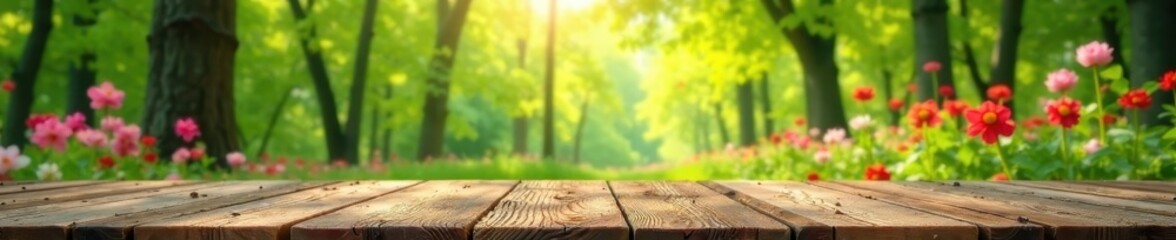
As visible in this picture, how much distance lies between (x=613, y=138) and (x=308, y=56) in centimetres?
4323

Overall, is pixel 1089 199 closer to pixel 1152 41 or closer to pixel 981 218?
pixel 981 218

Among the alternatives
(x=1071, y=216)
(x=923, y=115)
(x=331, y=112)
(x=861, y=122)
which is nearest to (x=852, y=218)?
(x=1071, y=216)

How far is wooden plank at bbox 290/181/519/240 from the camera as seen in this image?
58.1 inches

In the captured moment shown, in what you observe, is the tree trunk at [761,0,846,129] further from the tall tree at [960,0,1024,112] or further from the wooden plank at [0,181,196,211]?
the wooden plank at [0,181,196,211]

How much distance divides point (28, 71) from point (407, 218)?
28.1ft

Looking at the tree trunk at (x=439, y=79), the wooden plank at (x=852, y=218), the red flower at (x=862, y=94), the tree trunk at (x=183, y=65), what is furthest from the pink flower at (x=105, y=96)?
the tree trunk at (x=439, y=79)

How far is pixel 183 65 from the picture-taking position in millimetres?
6277

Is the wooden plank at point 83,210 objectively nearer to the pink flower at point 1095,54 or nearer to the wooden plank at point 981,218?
the wooden plank at point 981,218

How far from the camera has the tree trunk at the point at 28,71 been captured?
318 inches

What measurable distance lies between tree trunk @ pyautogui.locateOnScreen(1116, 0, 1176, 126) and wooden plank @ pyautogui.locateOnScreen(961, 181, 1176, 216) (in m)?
3.54

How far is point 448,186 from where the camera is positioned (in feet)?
9.45

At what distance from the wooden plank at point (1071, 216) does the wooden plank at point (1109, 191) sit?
28 cm

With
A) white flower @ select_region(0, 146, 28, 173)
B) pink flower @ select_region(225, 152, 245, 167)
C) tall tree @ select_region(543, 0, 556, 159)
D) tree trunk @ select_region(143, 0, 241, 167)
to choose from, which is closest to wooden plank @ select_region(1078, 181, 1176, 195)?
white flower @ select_region(0, 146, 28, 173)

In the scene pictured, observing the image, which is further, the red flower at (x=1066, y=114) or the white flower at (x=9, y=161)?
the white flower at (x=9, y=161)
